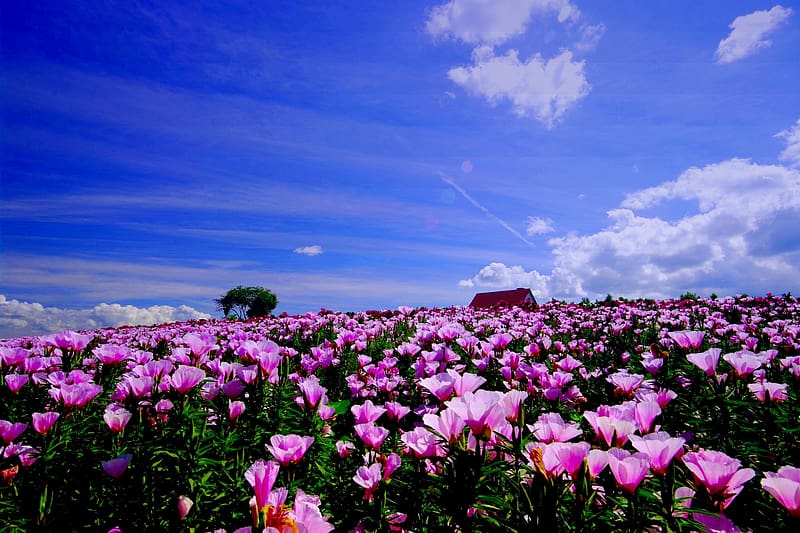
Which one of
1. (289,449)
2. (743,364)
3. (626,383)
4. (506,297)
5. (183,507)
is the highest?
(506,297)

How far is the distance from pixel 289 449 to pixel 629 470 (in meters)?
1.67

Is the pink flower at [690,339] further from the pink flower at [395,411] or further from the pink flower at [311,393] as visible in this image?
the pink flower at [311,393]

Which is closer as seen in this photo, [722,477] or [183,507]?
[722,477]

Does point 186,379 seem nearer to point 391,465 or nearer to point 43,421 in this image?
point 43,421

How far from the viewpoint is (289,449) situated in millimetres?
2348

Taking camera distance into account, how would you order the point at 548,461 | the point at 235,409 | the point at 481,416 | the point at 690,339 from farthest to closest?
1. the point at 690,339
2. the point at 235,409
3. the point at 481,416
4. the point at 548,461

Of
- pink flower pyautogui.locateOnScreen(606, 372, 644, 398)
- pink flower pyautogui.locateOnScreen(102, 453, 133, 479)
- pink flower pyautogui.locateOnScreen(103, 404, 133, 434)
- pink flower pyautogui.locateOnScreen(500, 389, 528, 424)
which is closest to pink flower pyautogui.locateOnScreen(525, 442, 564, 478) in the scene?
pink flower pyautogui.locateOnScreen(500, 389, 528, 424)

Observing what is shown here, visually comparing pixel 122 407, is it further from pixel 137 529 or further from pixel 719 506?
pixel 719 506

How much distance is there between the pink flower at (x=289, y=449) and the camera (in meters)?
2.31

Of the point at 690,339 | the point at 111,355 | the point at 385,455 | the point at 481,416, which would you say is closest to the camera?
the point at 481,416

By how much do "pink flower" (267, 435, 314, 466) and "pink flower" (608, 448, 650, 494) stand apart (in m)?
1.50

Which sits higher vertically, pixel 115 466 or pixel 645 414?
pixel 645 414

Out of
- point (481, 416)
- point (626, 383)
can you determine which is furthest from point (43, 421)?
point (626, 383)

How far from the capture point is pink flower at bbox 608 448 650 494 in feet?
5.08
